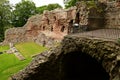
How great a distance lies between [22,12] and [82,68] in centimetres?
4190

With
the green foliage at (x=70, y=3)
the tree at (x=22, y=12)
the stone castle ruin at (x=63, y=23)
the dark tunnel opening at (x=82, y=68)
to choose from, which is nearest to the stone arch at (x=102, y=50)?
the dark tunnel opening at (x=82, y=68)

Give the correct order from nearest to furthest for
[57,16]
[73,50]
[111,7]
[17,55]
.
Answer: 1. [73,50]
2. [111,7]
3. [17,55]
4. [57,16]

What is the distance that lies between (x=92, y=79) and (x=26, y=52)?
46.1ft

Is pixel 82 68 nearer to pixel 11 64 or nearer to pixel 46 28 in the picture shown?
pixel 11 64

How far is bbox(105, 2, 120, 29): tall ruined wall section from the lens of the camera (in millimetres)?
16719

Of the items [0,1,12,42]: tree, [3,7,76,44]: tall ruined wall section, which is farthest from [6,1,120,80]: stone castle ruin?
[0,1,12,42]: tree

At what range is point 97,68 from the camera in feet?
54.1

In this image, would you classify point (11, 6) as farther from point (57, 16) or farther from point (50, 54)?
point (50, 54)

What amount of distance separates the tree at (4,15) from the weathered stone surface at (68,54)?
1485 inches

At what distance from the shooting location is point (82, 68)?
16.8 m

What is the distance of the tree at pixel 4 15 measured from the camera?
5317 cm

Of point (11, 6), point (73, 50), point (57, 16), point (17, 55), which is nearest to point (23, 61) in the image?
point (17, 55)

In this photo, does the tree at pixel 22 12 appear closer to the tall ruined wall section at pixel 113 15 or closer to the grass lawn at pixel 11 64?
the grass lawn at pixel 11 64

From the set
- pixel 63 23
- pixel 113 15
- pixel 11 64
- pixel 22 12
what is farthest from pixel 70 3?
pixel 113 15
